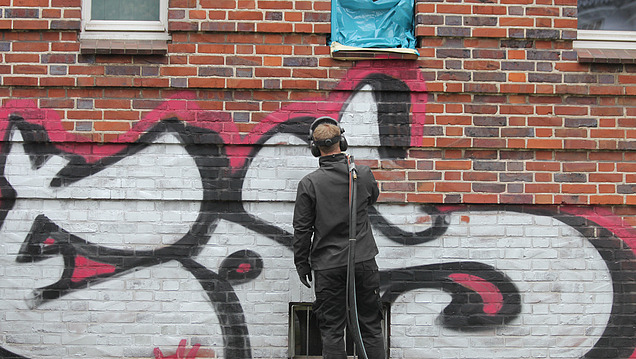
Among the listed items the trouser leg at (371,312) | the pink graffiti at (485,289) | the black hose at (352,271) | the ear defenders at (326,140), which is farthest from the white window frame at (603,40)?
the trouser leg at (371,312)

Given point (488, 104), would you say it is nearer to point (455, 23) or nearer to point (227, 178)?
point (455, 23)

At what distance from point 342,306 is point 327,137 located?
1058mm

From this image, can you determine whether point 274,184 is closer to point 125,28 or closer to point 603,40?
point 125,28

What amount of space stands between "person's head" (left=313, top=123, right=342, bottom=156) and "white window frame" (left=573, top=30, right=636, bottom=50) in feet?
7.12

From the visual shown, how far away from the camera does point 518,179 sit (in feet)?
13.8

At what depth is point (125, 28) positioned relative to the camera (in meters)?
4.28

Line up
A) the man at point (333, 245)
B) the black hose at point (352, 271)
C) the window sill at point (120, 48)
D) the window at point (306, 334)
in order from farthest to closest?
the window at point (306, 334) → the window sill at point (120, 48) → the man at point (333, 245) → the black hose at point (352, 271)

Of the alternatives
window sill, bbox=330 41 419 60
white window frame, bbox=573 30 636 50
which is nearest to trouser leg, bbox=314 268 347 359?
window sill, bbox=330 41 419 60

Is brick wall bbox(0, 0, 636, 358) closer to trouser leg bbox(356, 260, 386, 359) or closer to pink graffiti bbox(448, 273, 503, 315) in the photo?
pink graffiti bbox(448, 273, 503, 315)

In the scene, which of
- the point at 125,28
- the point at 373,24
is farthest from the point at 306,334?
the point at 125,28

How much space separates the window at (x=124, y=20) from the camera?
426 centimetres

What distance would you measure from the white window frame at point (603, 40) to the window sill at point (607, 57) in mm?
98

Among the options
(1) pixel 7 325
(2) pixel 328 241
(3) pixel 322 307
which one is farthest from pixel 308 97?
(1) pixel 7 325

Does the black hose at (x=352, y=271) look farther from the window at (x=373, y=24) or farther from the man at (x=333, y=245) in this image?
the window at (x=373, y=24)
